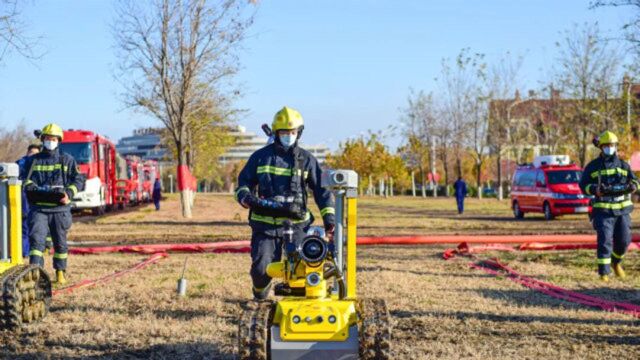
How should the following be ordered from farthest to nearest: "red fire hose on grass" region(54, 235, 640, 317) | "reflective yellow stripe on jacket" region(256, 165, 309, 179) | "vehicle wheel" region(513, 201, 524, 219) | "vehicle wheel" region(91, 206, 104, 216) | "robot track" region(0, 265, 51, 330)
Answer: "vehicle wheel" region(91, 206, 104, 216), "vehicle wheel" region(513, 201, 524, 219), "red fire hose on grass" region(54, 235, 640, 317), "robot track" region(0, 265, 51, 330), "reflective yellow stripe on jacket" region(256, 165, 309, 179)

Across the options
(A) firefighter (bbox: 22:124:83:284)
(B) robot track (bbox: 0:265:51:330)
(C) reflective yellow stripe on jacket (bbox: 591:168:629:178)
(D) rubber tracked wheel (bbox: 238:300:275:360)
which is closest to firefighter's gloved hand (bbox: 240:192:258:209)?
(D) rubber tracked wheel (bbox: 238:300:275:360)

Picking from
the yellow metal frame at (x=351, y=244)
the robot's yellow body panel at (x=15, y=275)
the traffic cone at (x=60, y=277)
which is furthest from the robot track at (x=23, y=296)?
the yellow metal frame at (x=351, y=244)

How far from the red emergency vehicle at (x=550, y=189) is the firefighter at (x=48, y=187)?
20.8 metres

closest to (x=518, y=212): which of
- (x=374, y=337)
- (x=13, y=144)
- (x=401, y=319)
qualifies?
(x=401, y=319)

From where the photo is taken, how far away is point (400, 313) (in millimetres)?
8594

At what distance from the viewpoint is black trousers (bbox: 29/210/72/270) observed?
10.2 m

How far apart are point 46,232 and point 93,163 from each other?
67.9ft

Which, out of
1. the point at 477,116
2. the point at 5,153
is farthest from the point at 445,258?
the point at 5,153

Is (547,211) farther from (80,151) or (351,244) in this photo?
(351,244)

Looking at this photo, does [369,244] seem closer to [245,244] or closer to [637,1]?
[245,244]

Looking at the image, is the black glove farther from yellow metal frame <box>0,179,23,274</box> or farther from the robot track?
the robot track

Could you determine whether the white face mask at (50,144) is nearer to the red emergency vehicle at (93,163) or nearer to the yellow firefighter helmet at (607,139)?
the yellow firefighter helmet at (607,139)

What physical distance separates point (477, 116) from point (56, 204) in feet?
175

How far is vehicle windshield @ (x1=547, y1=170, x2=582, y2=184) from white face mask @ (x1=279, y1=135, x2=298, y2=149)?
78.1ft
